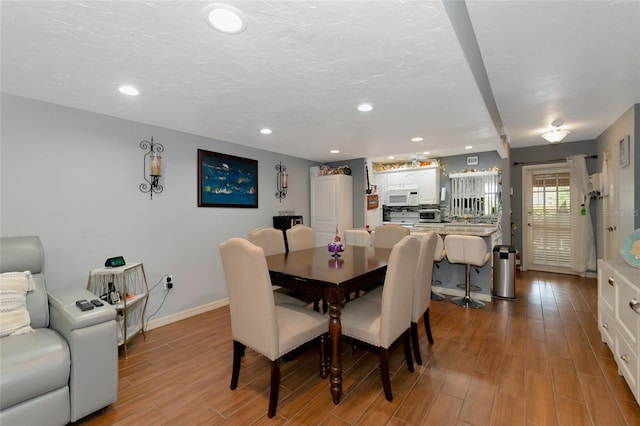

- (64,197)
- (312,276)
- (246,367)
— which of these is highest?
(64,197)

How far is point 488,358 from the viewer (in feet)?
7.74

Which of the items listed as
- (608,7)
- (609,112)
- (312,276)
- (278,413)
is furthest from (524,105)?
(278,413)

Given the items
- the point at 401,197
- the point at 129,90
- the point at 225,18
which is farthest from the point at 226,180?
the point at 401,197

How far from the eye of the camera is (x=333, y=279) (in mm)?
1811

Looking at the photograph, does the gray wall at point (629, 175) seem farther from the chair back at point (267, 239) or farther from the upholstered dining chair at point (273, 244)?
the chair back at point (267, 239)

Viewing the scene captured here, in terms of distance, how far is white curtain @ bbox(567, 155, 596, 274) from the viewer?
4777 millimetres

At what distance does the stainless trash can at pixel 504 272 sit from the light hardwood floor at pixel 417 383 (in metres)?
0.77

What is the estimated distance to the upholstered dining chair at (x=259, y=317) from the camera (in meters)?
1.70

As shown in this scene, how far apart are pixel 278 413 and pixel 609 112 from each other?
4.68 meters

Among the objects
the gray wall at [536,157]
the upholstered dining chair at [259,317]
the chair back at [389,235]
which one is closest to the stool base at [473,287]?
the chair back at [389,235]

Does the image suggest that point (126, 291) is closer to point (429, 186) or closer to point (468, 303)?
point (468, 303)

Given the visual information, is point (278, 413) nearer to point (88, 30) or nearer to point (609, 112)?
point (88, 30)

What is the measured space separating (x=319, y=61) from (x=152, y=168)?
2.21 metres

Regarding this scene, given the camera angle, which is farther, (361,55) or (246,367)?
(246,367)
